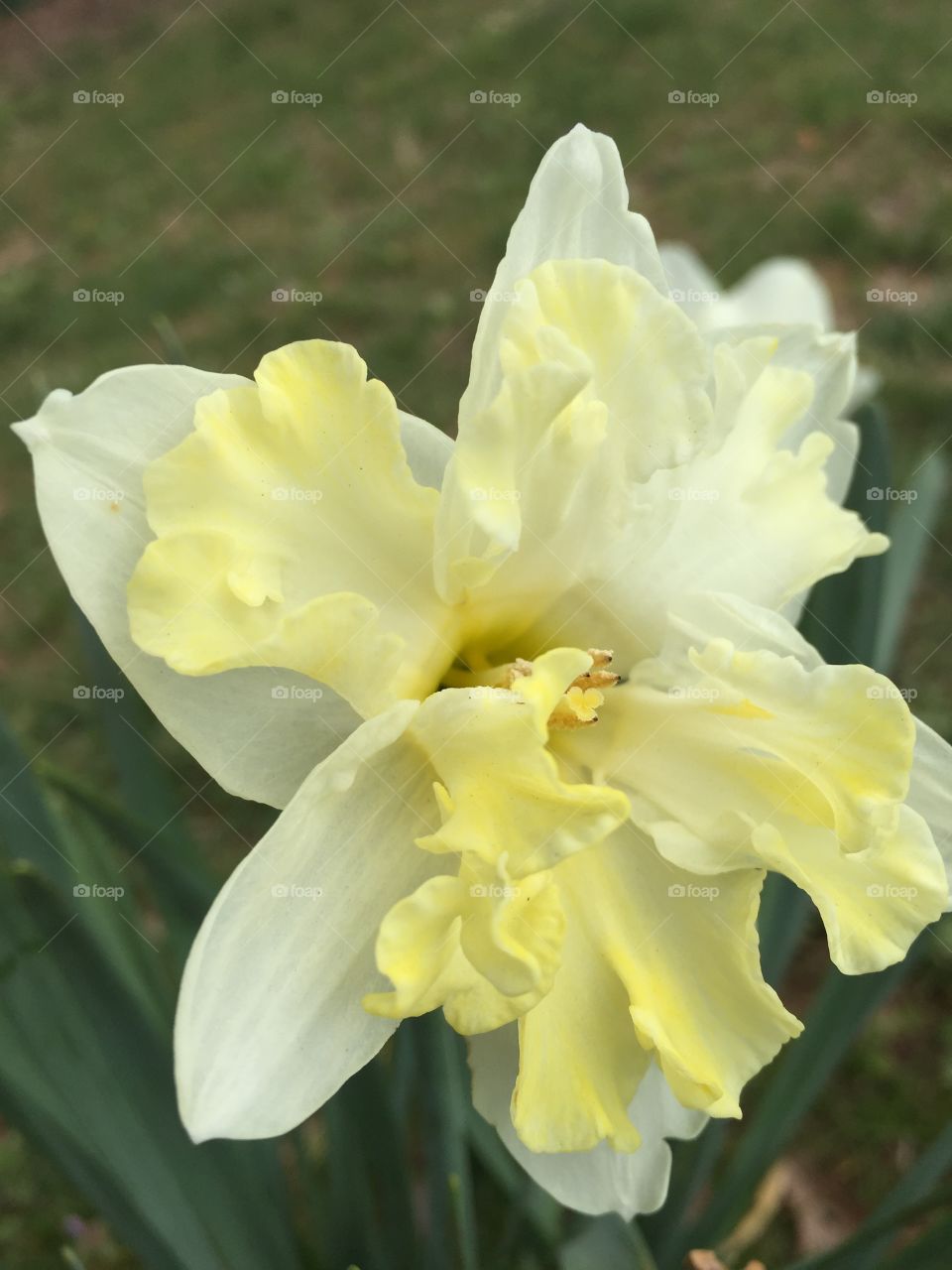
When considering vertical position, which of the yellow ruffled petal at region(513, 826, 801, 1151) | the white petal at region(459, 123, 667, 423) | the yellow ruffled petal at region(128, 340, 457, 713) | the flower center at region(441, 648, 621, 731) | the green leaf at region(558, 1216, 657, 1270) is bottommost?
the green leaf at region(558, 1216, 657, 1270)

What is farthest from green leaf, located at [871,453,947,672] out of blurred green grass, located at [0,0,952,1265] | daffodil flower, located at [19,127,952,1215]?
blurred green grass, located at [0,0,952,1265]

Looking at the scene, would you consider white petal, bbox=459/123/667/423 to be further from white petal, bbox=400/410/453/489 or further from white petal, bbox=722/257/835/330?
white petal, bbox=722/257/835/330

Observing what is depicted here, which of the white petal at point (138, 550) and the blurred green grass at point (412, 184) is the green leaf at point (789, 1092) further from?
the blurred green grass at point (412, 184)

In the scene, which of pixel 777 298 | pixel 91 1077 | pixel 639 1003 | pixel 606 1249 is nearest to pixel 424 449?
pixel 639 1003

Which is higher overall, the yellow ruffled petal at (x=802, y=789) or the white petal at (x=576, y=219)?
the white petal at (x=576, y=219)

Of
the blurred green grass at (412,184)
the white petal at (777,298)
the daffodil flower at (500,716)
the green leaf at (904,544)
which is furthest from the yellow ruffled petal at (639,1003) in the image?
the blurred green grass at (412,184)

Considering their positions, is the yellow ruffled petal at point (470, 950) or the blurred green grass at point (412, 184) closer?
the yellow ruffled petal at point (470, 950)
